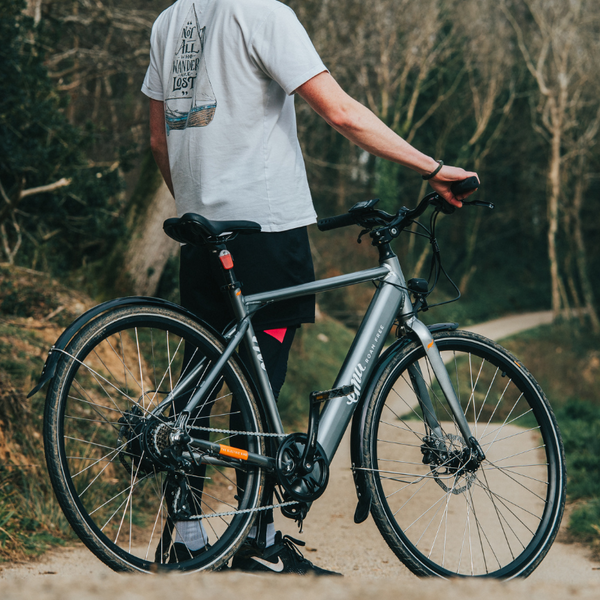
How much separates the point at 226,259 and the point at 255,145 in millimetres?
391

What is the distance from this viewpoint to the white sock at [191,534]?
7.48 ft

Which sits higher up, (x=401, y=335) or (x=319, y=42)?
(x=319, y=42)

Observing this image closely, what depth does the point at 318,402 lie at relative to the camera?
2.41 m

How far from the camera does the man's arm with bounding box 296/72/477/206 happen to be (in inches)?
88.9

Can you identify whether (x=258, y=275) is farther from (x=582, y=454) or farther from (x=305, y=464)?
(x=582, y=454)

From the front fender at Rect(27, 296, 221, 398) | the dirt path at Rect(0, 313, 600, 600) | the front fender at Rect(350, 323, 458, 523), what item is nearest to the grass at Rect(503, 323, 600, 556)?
the dirt path at Rect(0, 313, 600, 600)

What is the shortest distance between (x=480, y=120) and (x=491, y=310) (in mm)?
7183

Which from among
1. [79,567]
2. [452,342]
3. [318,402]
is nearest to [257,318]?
[318,402]

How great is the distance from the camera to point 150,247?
673 cm

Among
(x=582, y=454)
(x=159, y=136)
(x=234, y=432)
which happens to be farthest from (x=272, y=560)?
(x=582, y=454)

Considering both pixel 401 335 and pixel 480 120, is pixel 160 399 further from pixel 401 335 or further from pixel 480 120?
pixel 480 120

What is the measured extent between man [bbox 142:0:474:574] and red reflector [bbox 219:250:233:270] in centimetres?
10

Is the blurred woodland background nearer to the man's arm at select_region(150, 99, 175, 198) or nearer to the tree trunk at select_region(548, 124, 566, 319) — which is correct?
the tree trunk at select_region(548, 124, 566, 319)

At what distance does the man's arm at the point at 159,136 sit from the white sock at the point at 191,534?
118 centimetres
